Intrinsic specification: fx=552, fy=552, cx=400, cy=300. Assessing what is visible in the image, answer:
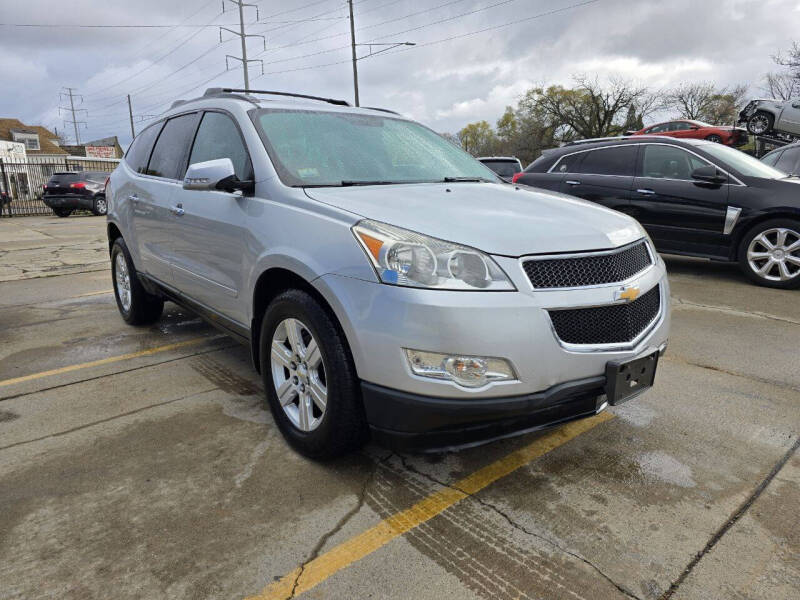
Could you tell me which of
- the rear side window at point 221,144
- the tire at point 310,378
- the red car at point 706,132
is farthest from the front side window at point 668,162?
the red car at point 706,132

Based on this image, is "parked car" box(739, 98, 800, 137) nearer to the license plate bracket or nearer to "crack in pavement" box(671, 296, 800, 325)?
"crack in pavement" box(671, 296, 800, 325)

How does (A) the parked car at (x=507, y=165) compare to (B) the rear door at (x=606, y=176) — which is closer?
(B) the rear door at (x=606, y=176)

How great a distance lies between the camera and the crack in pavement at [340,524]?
183cm

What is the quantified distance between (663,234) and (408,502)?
554 centimetres

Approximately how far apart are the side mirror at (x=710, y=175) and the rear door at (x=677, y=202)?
5 centimetres

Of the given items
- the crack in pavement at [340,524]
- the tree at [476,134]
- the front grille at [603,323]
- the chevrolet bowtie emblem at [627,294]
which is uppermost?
the tree at [476,134]

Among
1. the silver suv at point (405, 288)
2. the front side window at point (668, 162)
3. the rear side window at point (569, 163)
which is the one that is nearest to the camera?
the silver suv at point (405, 288)

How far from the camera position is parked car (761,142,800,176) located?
7262 mm

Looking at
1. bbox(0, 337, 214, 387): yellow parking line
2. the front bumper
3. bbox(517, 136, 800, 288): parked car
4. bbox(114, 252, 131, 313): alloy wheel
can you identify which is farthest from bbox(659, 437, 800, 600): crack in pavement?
the front bumper

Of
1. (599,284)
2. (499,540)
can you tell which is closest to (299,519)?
(499,540)

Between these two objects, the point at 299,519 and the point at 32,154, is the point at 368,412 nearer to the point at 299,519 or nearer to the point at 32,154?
the point at 299,519

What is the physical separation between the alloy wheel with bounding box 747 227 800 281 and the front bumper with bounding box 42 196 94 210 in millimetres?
19627

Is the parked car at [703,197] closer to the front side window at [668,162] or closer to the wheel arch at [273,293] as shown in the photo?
the front side window at [668,162]

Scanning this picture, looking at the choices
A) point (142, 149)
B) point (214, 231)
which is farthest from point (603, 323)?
point (142, 149)
